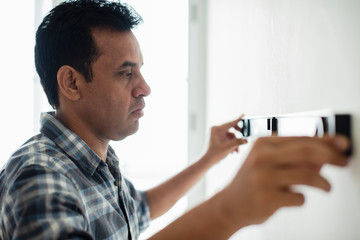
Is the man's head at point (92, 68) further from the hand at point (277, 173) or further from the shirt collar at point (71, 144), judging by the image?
the hand at point (277, 173)

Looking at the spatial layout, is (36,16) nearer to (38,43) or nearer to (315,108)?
(38,43)

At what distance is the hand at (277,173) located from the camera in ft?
0.90

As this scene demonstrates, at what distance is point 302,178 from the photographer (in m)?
0.28

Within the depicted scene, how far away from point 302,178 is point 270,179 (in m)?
0.03

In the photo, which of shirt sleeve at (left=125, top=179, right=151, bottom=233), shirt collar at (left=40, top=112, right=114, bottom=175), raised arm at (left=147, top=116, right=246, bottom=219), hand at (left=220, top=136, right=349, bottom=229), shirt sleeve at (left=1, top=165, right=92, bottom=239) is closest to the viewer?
hand at (left=220, top=136, right=349, bottom=229)

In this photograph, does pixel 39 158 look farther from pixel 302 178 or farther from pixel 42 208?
pixel 302 178

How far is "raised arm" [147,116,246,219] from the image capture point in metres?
0.81

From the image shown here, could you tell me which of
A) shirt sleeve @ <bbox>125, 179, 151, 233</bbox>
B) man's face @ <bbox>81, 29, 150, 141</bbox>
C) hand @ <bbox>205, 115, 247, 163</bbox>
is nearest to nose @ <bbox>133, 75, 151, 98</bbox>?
man's face @ <bbox>81, 29, 150, 141</bbox>

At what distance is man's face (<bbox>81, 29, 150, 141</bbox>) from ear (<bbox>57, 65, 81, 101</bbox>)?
28 mm

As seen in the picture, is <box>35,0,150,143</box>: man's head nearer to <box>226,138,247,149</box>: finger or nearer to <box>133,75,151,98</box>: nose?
<box>133,75,151,98</box>: nose

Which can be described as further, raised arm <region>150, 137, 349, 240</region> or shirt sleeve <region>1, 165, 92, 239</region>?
shirt sleeve <region>1, 165, 92, 239</region>

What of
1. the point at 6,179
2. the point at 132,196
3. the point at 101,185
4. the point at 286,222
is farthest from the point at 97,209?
the point at 286,222

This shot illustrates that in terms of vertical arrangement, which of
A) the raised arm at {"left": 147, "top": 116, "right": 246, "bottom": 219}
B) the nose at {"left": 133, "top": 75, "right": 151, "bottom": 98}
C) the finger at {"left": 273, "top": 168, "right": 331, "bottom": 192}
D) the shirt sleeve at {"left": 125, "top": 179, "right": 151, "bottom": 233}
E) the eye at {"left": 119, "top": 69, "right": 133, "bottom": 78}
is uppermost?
the eye at {"left": 119, "top": 69, "right": 133, "bottom": 78}

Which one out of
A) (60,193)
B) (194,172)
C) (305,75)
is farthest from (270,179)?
(194,172)
